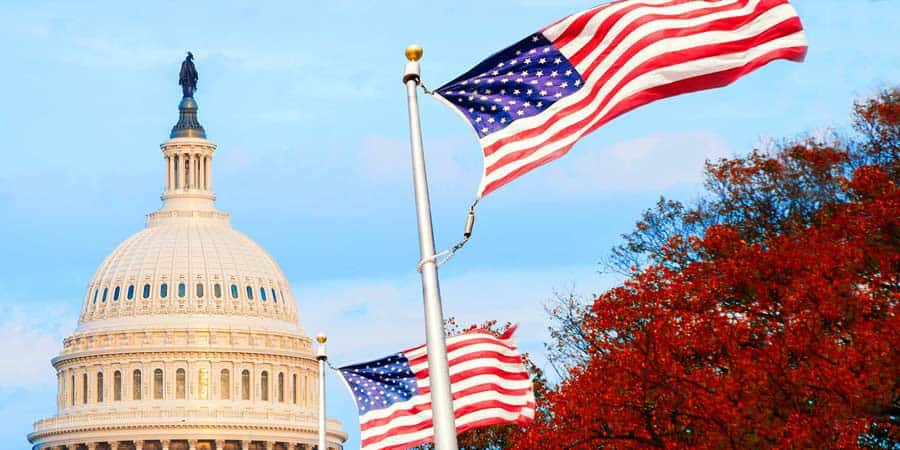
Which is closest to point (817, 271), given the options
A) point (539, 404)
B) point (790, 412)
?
point (790, 412)

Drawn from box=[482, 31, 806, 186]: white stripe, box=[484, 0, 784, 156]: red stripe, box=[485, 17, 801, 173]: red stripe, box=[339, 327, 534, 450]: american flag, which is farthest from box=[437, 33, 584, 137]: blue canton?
box=[339, 327, 534, 450]: american flag

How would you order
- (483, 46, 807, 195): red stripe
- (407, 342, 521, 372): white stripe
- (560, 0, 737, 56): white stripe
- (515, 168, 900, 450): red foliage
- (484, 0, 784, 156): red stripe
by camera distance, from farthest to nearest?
1. (515, 168, 900, 450): red foliage
2. (407, 342, 521, 372): white stripe
3. (560, 0, 737, 56): white stripe
4. (484, 0, 784, 156): red stripe
5. (483, 46, 807, 195): red stripe

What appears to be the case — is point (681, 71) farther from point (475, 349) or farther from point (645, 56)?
point (475, 349)

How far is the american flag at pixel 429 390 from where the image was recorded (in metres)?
45.4

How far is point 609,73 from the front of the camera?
34594 millimetres

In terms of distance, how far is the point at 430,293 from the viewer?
3303 centimetres

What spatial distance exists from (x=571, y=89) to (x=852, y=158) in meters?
33.8

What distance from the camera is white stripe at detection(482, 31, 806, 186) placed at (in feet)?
112

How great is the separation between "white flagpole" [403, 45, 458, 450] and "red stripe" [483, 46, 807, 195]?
3.56 feet

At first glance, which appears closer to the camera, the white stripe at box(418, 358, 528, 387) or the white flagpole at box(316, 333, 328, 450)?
the white stripe at box(418, 358, 528, 387)

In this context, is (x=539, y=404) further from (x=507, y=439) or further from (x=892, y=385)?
(x=892, y=385)

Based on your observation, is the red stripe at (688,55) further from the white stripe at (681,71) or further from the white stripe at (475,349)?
the white stripe at (475,349)

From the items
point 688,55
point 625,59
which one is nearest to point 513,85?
point 625,59

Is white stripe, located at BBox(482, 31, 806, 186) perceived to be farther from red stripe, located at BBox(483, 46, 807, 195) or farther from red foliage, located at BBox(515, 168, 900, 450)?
red foliage, located at BBox(515, 168, 900, 450)
